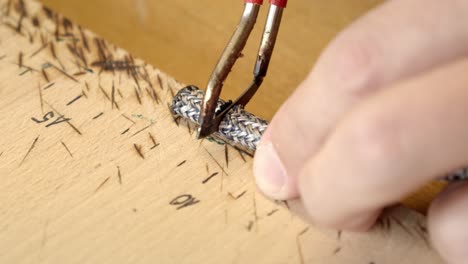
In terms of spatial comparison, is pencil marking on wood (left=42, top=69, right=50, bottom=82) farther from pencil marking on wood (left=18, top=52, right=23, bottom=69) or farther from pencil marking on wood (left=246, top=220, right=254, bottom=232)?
pencil marking on wood (left=246, top=220, right=254, bottom=232)

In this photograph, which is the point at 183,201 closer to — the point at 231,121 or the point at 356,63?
the point at 231,121

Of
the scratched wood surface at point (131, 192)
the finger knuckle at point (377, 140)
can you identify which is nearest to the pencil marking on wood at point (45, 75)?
the scratched wood surface at point (131, 192)

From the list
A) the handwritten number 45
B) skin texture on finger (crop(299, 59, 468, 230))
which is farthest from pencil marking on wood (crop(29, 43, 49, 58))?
skin texture on finger (crop(299, 59, 468, 230))

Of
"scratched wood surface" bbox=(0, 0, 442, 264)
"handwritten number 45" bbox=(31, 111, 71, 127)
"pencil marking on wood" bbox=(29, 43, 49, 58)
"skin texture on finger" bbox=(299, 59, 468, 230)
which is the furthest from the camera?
"pencil marking on wood" bbox=(29, 43, 49, 58)

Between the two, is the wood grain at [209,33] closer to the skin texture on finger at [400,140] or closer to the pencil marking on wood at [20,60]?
the pencil marking on wood at [20,60]

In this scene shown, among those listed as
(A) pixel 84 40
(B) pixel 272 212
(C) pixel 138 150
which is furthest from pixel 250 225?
(A) pixel 84 40

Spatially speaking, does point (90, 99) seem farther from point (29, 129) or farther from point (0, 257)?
point (0, 257)
